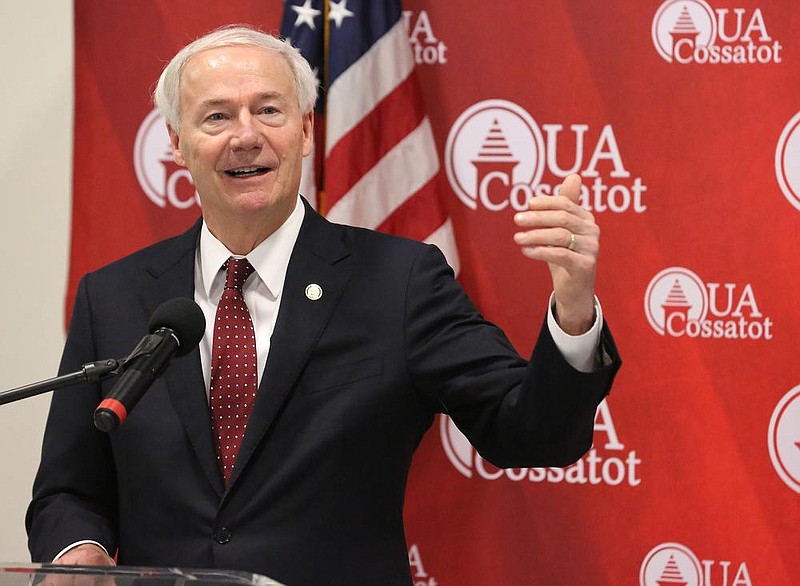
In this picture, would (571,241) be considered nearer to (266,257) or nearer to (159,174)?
(266,257)

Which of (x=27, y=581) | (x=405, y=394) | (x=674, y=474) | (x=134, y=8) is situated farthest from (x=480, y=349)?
(x=134, y=8)

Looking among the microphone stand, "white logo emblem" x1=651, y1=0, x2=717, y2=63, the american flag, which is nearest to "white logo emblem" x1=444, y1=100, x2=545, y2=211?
the american flag

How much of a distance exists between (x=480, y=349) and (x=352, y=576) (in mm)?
528

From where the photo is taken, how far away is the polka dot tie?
2100mm

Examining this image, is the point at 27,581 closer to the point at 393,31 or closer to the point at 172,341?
the point at 172,341

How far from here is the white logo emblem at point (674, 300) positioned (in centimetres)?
309

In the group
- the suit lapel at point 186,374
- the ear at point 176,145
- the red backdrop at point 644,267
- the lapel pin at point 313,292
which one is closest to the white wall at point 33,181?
the red backdrop at point 644,267

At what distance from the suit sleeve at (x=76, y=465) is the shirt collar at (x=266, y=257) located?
293 millimetres

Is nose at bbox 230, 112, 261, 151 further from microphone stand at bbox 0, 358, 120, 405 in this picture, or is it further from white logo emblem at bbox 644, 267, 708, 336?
white logo emblem at bbox 644, 267, 708, 336

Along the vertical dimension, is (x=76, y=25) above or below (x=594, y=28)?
above

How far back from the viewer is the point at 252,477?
80.9 inches

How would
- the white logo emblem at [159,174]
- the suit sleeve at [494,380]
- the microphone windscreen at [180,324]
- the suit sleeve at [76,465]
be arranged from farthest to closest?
1. the white logo emblem at [159,174]
2. the suit sleeve at [76,465]
3. the suit sleeve at [494,380]
4. the microphone windscreen at [180,324]

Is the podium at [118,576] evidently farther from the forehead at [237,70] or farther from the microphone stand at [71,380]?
the forehead at [237,70]

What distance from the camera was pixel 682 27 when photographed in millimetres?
3061
